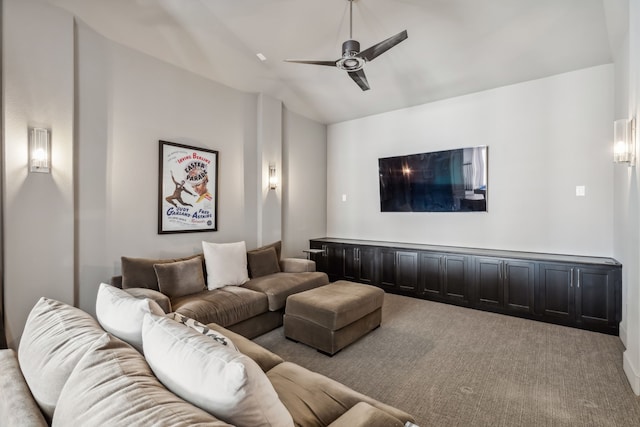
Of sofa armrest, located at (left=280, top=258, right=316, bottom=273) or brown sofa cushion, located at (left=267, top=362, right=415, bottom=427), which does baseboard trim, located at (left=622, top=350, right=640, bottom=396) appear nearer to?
brown sofa cushion, located at (left=267, top=362, right=415, bottom=427)

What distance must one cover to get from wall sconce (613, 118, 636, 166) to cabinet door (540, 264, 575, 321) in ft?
A: 4.69

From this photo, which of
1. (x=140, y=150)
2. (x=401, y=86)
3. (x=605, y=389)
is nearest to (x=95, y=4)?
(x=140, y=150)

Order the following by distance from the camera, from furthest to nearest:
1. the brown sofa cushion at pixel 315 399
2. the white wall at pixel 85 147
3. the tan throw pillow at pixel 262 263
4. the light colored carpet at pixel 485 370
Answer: the tan throw pillow at pixel 262 263
the white wall at pixel 85 147
the light colored carpet at pixel 485 370
the brown sofa cushion at pixel 315 399

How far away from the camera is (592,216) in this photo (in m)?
3.90

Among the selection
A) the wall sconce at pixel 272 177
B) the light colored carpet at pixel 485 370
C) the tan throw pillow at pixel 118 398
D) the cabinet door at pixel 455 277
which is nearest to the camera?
the tan throw pillow at pixel 118 398

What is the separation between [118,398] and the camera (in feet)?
2.90

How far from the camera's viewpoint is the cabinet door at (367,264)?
5.28m

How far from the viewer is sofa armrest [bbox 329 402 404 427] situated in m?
1.25

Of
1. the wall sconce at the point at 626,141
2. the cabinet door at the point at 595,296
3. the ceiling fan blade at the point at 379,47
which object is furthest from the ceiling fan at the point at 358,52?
the cabinet door at the point at 595,296

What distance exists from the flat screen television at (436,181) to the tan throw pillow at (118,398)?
470 centimetres

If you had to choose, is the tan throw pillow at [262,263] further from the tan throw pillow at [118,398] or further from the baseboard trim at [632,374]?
the baseboard trim at [632,374]

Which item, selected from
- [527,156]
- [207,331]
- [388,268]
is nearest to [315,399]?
[207,331]

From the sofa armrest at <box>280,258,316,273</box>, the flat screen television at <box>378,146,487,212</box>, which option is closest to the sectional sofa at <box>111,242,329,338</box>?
the sofa armrest at <box>280,258,316,273</box>

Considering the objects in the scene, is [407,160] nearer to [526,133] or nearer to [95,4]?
[526,133]
